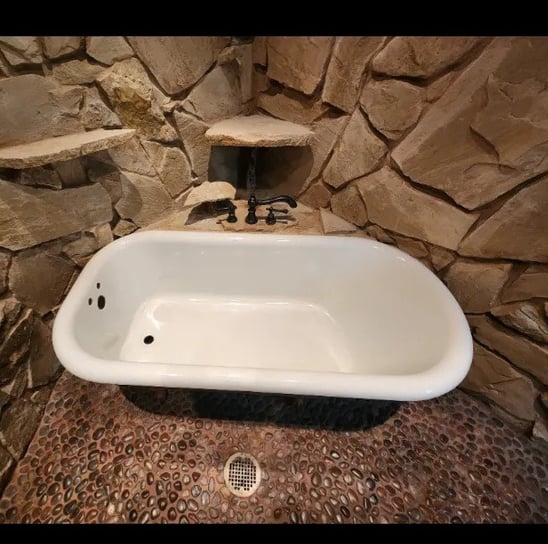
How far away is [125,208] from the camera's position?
1.27m

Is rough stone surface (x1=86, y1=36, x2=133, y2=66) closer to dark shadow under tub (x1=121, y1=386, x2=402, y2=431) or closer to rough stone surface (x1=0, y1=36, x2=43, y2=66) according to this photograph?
rough stone surface (x1=0, y1=36, x2=43, y2=66)

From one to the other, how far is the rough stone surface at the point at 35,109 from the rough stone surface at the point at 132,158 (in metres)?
A: 0.15

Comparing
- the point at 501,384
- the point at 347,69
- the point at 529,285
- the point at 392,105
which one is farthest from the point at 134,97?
the point at 501,384

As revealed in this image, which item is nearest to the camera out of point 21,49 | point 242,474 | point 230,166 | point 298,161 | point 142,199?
point 21,49

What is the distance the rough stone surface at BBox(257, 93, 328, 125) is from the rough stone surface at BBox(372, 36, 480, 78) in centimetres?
29

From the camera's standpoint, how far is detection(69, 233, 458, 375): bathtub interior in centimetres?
109

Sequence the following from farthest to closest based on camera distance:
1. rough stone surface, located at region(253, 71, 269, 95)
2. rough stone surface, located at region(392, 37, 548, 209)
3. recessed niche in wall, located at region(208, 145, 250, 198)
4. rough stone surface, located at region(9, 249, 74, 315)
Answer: recessed niche in wall, located at region(208, 145, 250, 198) < rough stone surface, located at region(253, 71, 269, 95) < rough stone surface, located at region(9, 249, 74, 315) < rough stone surface, located at region(392, 37, 548, 209)

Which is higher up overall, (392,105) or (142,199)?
(392,105)

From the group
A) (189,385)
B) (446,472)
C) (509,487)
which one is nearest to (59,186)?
(189,385)

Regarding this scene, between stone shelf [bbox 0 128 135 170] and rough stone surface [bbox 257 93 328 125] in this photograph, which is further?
rough stone surface [bbox 257 93 328 125]

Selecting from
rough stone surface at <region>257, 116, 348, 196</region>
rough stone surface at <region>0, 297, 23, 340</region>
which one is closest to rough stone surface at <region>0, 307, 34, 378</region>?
rough stone surface at <region>0, 297, 23, 340</region>

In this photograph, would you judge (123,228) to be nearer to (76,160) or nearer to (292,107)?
(76,160)

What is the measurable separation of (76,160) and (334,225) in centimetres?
106

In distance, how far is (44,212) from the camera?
100 cm
